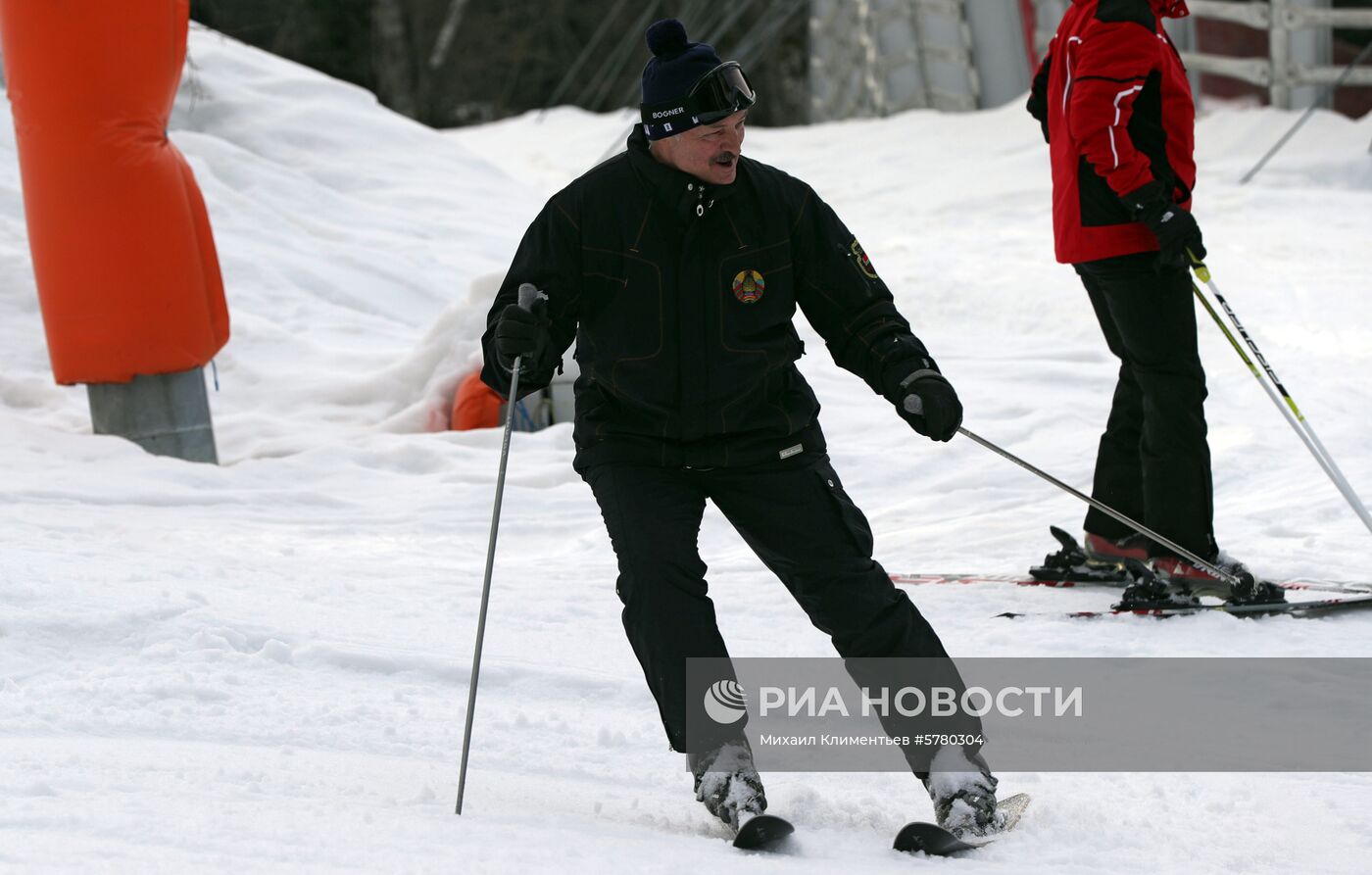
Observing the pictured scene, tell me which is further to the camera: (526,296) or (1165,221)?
(1165,221)

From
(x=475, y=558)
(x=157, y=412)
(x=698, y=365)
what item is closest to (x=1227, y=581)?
(x=698, y=365)

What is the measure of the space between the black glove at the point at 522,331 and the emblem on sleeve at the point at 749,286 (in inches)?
14.2

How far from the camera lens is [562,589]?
5137mm

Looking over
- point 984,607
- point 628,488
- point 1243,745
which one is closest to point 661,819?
point 628,488

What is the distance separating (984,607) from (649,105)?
221cm

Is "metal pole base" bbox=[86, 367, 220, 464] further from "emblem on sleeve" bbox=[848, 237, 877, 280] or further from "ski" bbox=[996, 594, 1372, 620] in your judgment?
"emblem on sleeve" bbox=[848, 237, 877, 280]

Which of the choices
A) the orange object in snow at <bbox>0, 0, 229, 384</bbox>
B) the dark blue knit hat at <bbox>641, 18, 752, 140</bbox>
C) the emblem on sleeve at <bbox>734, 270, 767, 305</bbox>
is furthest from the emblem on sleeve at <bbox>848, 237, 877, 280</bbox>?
the orange object in snow at <bbox>0, 0, 229, 384</bbox>

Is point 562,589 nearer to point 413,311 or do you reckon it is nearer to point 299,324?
point 299,324

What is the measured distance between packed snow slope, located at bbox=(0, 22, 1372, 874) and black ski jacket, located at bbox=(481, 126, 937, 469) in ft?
2.42

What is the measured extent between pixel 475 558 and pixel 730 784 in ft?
9.58

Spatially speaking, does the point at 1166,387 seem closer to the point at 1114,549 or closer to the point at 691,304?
the point at 1114,549

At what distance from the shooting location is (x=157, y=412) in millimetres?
6832

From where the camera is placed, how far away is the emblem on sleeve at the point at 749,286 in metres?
3.10

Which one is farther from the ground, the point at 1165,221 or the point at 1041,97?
the point at 1041,97
